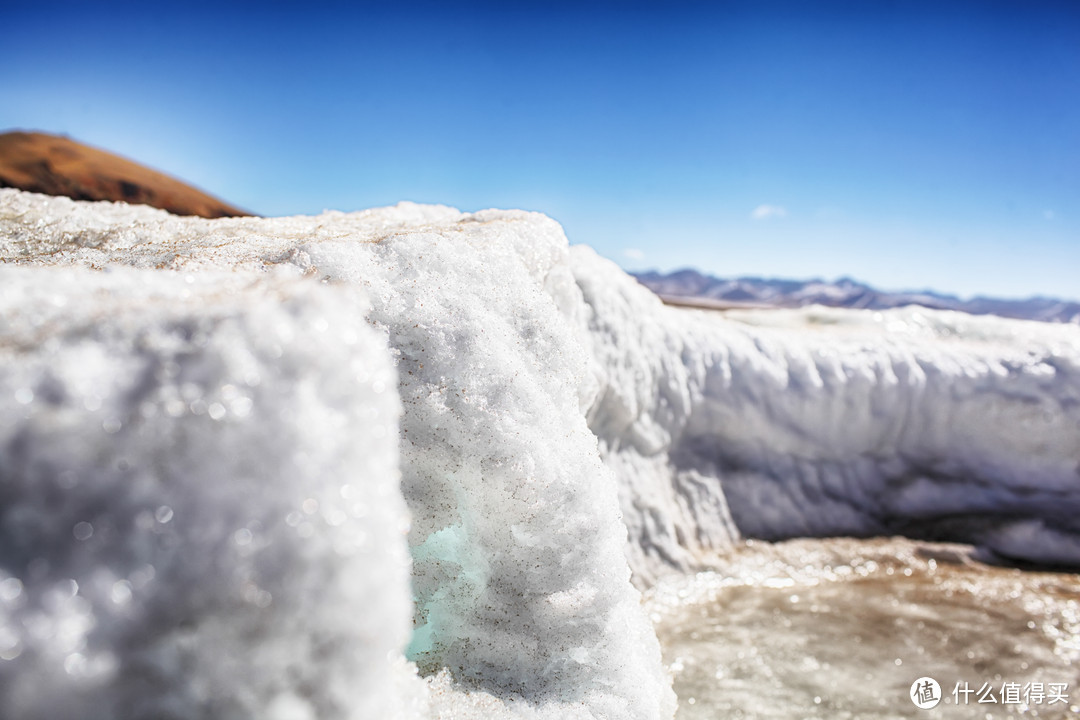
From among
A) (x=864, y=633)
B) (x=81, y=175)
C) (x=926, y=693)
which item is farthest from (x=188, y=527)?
(x=81, y=175)

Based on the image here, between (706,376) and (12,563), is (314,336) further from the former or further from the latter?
(706,376)

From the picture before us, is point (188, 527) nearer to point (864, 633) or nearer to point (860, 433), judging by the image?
point (864, 633)

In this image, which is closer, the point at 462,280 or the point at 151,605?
the point at 151,605

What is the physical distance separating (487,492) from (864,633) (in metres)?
3.43

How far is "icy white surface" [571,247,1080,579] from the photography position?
5.27 m

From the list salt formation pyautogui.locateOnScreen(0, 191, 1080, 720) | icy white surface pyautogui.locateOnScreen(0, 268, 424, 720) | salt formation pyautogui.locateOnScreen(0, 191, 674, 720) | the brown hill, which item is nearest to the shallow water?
salt formation pyautogui.locateOnScreen(0, 191, 1080, 720)

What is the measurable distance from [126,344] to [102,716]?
0.63 metres

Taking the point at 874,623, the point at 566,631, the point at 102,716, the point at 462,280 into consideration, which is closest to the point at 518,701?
the point at 566,631

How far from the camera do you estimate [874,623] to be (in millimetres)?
4223

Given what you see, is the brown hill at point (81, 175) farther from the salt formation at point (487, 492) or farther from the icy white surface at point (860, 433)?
the salt formation at point (487, 492)

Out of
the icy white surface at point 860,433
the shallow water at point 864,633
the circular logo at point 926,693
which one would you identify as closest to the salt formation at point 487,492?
the shallow water at point 864,633

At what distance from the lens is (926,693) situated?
3.46 meters

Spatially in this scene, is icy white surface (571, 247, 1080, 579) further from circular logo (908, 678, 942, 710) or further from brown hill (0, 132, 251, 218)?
brown hill (0, 132, 251, 218)

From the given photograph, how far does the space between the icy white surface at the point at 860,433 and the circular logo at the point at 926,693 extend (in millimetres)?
1734
